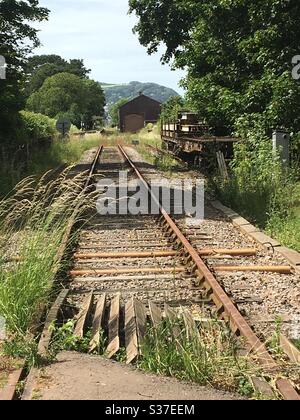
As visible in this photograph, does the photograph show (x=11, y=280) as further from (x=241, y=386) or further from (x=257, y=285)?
(x=257, y=285)

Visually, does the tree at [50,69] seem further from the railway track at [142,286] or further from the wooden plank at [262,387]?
the wooden plank at [262,387]

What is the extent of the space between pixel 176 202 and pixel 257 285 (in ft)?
18.9

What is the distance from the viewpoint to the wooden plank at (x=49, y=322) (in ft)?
13.5

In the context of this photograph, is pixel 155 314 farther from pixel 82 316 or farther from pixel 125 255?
pixel 125 255

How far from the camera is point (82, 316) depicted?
4.91 meters

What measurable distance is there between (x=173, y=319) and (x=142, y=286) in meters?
1.39

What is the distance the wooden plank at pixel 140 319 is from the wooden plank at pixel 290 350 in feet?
3.52

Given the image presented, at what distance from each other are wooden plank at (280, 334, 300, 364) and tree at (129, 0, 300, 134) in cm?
939

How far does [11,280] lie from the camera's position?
4707 millimetres

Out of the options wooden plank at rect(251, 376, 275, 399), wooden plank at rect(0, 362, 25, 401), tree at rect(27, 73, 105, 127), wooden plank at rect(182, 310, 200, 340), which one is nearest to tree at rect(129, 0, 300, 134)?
wooden plank at rect(182, 310, 200, 340)

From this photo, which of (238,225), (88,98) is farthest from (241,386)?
(88,98)

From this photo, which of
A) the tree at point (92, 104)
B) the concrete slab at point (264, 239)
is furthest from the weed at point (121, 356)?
the tree at point (92, 104)

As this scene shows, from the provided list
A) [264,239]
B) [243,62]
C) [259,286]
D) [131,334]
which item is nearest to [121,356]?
[131,334]

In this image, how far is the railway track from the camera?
454 centimetres
